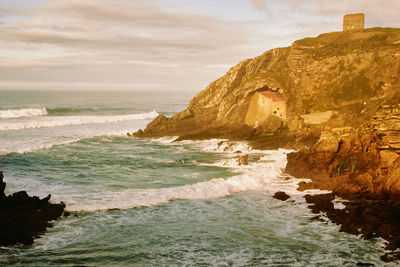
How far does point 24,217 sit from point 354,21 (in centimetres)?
4261

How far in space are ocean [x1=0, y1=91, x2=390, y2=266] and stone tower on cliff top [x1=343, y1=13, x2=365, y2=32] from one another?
70.4 feet

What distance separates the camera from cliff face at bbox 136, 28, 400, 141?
37.7 m

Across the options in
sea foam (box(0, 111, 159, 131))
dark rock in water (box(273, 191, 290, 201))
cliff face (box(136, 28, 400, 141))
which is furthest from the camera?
sea foam (box(0, 111, 159, 131))

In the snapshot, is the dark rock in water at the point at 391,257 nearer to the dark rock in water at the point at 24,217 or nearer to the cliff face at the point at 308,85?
the dark rock in water at the point at 24,217

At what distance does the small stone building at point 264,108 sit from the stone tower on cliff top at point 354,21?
13.3 m

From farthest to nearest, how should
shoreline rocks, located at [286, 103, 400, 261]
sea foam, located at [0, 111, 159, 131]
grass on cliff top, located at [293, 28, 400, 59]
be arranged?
sea foam, located at [0, 111, 159, 131], grass on cliff top, located at [293, 28, 400, 59], shoreline rocks, located at [286, 103, 400, 261]

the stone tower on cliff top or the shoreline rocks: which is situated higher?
the stone tower on cliff top

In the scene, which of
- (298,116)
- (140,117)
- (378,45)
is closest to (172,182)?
(298,116)

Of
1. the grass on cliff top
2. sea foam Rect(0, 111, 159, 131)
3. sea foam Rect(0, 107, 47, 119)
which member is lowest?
sea foam Rect(0, 111, 159, 131)

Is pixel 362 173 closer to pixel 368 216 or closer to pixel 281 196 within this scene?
pixel 281 196

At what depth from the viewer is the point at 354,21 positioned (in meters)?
47.5

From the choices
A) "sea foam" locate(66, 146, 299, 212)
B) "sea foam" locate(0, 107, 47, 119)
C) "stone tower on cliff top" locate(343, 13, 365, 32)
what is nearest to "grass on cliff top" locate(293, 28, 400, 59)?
"stone tower on cliff top" locate(343, 13, 365, 32)

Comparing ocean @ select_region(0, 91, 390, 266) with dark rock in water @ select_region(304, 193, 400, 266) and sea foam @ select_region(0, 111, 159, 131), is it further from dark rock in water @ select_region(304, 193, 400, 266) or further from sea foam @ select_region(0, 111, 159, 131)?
sea foam @ select_region(0, 111, 159, 131)

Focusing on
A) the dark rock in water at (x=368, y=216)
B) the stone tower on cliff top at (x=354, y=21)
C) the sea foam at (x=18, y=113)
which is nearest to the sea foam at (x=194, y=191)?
the dark rock in water at (x=368, y=216)
